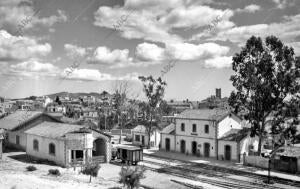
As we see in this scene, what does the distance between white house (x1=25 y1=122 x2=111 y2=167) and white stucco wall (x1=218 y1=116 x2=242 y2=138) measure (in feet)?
46.8

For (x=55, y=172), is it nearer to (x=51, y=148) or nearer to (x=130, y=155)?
(x=51, y=148)

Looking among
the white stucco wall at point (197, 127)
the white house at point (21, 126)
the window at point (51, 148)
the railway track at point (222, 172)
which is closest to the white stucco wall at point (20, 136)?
the white house at point (21, 126)

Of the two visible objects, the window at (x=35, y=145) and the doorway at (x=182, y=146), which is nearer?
the window at (x=35, y=145)

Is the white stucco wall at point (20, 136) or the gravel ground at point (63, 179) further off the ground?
the white stucco wall at point (20, 136)

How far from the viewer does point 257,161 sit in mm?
35531

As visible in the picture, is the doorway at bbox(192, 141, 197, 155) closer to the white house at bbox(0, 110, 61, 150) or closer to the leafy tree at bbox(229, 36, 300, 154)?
the leafy tree at bbox(229, 36, 300, 154)

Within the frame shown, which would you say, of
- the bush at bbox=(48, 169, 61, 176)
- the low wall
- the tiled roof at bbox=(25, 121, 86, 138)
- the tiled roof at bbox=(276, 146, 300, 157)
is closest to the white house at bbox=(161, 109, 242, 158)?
the low wall

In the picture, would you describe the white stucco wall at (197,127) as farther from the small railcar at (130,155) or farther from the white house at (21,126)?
the white house at (21,126)

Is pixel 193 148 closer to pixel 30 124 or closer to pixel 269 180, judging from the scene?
pixel 269 180

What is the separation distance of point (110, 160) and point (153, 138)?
16.3 metres

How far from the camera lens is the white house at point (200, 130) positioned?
136ft

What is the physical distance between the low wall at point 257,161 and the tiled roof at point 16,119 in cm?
2855

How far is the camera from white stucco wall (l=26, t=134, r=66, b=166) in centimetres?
3391

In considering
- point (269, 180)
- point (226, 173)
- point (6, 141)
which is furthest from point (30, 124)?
point (269, 180)
